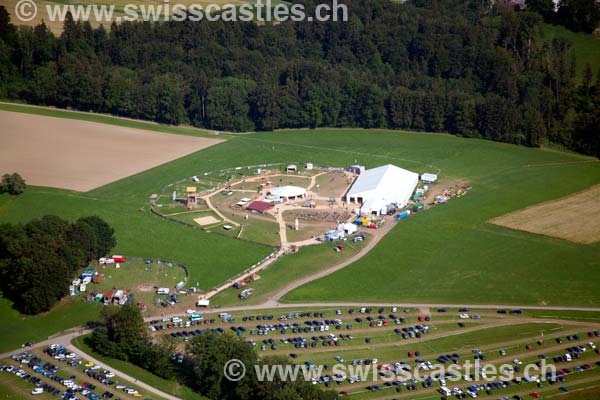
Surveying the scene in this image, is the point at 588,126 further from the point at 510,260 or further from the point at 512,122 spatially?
the point at 510,260

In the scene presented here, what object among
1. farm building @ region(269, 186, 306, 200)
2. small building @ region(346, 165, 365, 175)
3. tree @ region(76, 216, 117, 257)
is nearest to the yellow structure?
farm building @ region(269, 186, 306, 200)

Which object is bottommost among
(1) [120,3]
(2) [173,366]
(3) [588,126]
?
(2) [173,366]

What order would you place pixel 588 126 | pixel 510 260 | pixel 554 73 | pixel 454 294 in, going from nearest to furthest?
pixel 454 294
pixel 510 260
pixel 588 126
pixel 554 73

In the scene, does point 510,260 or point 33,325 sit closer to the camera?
point 33,325

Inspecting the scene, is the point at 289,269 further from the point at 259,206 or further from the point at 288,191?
the point at 288,191

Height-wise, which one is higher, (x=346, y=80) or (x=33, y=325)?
(x=346, y=80)

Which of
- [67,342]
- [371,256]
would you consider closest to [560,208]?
[371,256]

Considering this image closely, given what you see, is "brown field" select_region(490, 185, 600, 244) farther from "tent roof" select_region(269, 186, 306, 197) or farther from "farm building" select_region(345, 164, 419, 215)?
"tent roof" select_region(269, 186, 306, 197)

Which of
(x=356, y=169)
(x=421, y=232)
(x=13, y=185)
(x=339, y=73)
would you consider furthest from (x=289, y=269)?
(x=339, y=73)
